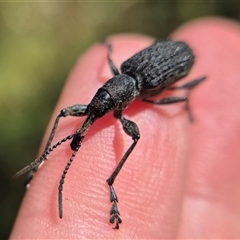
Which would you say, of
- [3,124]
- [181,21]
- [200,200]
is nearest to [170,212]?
[200,200]

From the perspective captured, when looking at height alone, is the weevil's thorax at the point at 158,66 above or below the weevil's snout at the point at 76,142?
below

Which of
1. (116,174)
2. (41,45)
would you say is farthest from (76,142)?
(41,45)

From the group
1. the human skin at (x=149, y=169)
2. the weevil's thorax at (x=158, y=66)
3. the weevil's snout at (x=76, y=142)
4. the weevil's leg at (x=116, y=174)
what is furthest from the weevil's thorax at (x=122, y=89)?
the weevil's snout at (x=76, y=142)

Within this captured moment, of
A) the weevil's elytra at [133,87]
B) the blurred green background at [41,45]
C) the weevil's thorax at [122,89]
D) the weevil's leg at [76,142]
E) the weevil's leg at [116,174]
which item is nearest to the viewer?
the weevil's leg at [76,142]

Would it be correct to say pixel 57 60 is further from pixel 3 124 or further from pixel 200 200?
pixel 200 200

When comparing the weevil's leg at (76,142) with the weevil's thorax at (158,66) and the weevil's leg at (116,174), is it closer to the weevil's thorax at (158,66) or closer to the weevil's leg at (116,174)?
the weevil's leg at (116,174)

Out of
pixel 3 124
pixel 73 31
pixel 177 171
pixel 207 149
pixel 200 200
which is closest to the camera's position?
pixel 177 171

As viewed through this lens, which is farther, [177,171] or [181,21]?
[181,21]
